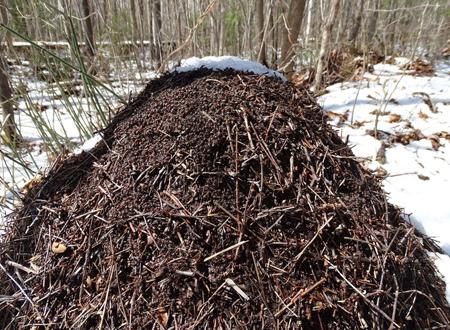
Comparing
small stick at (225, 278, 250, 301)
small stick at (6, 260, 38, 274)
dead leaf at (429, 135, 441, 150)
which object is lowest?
dead leaf at (429, 135, 441, 150)

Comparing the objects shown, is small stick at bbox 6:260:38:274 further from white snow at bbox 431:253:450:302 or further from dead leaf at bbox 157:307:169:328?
white snow at bbox 431:253:450:302

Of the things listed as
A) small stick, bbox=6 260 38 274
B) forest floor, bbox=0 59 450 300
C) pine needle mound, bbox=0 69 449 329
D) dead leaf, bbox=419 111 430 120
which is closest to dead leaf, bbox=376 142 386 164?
forest floor, bbox=0 59 450 300

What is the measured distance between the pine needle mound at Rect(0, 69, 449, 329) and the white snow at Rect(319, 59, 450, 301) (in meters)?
0.43

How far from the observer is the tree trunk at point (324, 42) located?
4.37m

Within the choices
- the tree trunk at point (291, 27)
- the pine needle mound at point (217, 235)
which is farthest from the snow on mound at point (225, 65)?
the tree trunk at point (291, 27)

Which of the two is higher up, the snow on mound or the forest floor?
the snow on mound

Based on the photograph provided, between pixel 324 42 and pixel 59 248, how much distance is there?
4.52 m

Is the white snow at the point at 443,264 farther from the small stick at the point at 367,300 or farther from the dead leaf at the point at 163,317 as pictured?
the dead leaf at the point at 163,317

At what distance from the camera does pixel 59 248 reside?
4.31ft

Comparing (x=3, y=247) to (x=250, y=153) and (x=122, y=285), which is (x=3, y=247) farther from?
(x=250, y=153)

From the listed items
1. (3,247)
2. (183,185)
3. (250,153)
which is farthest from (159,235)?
(3,247)

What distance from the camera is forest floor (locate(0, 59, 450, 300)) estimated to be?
2.55m

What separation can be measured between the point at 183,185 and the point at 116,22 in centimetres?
347

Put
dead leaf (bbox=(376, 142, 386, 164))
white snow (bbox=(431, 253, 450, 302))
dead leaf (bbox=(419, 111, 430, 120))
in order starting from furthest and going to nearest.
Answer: dead leaf (bbox=(419, 111, 430, 120)) → dead leaf (bbox=(376, 142, 386, 164)) → white snow (bbox=(431, 253, 450, 302))
